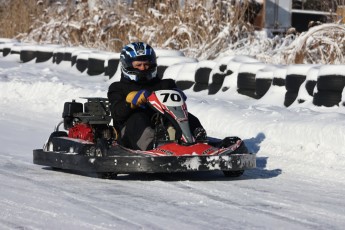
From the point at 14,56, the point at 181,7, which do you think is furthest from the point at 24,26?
the point at 181,7

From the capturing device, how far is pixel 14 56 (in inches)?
720

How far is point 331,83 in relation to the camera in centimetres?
983

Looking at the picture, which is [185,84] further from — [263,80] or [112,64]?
[112,64]

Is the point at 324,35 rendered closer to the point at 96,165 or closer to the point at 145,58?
the point at 145,58

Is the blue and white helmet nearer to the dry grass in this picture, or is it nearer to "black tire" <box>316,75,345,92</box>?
"black tire" <box>316,75,345,92</box>

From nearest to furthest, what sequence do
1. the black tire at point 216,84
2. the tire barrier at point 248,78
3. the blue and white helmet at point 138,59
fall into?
the blue and white helmet at point 138,59 → the tire barrier at point 248,78 → the black tire at point 216,84

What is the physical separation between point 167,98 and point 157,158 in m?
0.66

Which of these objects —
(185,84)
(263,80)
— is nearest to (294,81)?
(263,80)

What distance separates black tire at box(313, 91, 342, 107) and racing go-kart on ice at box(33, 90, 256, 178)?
3009 mm

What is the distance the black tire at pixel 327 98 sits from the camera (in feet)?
32.3

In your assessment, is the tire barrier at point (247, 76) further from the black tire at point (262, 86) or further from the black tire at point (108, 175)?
the black tire at point (108, 175)

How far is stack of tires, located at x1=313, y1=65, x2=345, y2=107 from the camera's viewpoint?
9777 millimetres

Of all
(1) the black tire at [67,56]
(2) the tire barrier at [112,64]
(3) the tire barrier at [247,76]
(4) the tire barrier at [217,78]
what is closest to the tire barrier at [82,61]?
(3) the tire barrier at [247,76]

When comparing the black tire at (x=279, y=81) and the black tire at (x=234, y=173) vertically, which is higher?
the black tire at (x=279, y=81)
